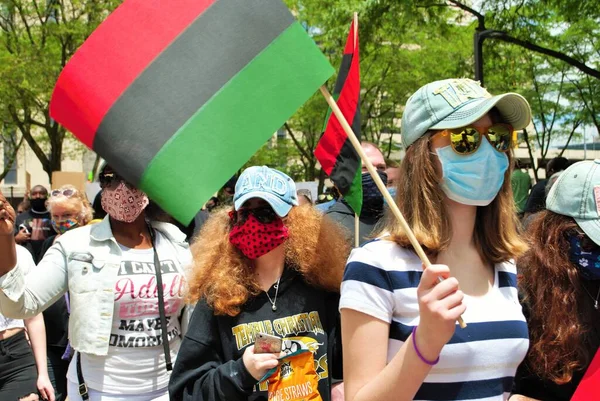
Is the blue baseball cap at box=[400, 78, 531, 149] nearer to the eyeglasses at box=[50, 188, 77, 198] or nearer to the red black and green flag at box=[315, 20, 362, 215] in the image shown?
the red black and green flag at box=[315, 20, 362, 215]

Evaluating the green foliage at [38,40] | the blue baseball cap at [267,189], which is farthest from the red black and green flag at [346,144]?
the green foliage at [38,40]

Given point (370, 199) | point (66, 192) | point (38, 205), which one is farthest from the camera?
point (38, 205)

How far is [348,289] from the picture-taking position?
6.63 feet

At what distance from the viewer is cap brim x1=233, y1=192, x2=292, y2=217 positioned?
3036 mm

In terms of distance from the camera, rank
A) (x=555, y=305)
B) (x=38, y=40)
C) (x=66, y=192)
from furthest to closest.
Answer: (x=38, y=40) → (x=66, y=192) → (x=555, y=305)

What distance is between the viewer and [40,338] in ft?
15.3

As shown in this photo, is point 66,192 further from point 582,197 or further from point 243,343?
point 582,197

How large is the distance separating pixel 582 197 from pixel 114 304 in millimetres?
2455

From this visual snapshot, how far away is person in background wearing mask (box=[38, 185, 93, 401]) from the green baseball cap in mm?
3389

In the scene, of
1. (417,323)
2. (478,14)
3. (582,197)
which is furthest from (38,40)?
(417,323)

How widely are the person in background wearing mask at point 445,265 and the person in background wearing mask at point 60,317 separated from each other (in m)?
3.21

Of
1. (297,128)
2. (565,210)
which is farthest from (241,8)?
(297,128)

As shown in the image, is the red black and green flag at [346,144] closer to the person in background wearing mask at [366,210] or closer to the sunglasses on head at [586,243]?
the sunglasses on head at [586,243]

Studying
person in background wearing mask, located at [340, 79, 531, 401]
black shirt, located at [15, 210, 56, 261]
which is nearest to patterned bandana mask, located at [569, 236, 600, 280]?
person in background wearing mask, located at [340, 79, 531, 401]
